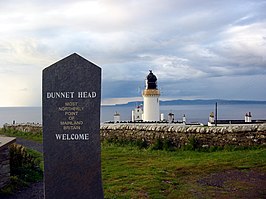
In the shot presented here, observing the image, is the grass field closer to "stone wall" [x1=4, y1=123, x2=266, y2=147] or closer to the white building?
"stone wall" [x1=4, y1=123, x2=266, y2=147]

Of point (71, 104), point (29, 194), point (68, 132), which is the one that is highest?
point (71, 104)

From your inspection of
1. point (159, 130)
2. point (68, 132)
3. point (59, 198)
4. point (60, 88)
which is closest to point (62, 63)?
point (60, 88)

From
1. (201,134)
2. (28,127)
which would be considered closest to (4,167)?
(201,134)

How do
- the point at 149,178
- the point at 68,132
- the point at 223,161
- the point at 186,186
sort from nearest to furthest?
1. the point at 68,132
2. the point at 186,186
3. the point at 149,178
4. the point at 223,161

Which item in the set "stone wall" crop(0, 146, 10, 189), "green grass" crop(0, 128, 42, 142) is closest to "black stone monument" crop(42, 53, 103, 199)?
"stone wall" crop(0, 146, 10, 189)

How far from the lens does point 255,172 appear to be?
9844mm

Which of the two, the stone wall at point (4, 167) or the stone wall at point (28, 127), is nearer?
the stone wall at point (4, 167)

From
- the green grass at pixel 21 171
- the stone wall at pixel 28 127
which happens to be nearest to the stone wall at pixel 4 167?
the green grass at pixel 21 171

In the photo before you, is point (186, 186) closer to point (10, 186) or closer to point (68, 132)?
point (68, 132)

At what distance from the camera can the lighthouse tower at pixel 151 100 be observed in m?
26.8

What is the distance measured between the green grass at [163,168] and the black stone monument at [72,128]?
3.87 ft

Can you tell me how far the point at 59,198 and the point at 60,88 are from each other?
182cm

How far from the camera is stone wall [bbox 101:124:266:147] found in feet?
44.6

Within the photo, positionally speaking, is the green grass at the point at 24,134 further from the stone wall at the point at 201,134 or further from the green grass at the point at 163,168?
the green grass at the point at 163,168
